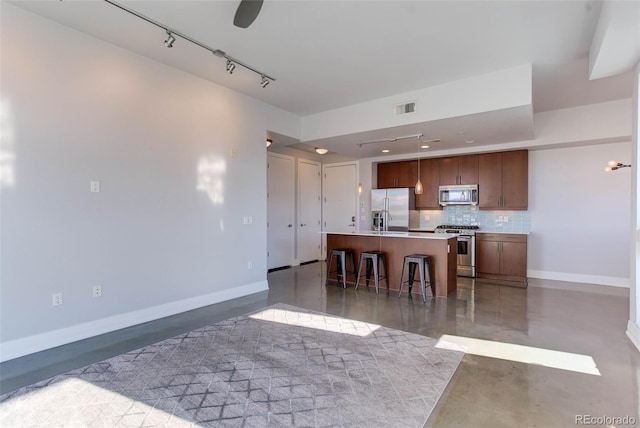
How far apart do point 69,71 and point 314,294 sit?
Result: 3.98m

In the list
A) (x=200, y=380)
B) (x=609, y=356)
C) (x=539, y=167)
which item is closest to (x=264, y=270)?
(x=200, y=380)

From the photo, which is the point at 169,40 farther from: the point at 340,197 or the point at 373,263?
the point at 340,197

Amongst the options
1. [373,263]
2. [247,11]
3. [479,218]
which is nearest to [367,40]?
[247,11]

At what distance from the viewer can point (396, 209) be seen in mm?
7188

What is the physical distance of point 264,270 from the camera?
5.23 m

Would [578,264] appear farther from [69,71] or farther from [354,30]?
[69,71]

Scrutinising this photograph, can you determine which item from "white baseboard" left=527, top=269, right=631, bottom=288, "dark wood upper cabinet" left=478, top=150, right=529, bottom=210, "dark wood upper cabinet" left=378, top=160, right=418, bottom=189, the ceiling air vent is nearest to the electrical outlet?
the ceiling air vent

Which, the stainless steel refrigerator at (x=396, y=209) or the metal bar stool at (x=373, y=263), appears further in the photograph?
the stainless steel refrigerator at (x=396, y=209)

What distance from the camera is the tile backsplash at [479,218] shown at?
6.26 m

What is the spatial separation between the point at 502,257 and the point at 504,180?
4.84ft

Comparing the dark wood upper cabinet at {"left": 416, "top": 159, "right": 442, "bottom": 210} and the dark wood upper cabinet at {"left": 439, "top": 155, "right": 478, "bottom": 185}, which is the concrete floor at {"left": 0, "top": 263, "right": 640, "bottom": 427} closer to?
the dark wood upper cabinet at {"left": 416, "top": 159, "right": 442, "bottom": 210}

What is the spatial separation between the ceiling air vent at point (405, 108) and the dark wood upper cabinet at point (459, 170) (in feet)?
8.38

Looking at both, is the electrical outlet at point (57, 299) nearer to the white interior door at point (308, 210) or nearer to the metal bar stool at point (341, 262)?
the metal bar stool at point (341, 262)

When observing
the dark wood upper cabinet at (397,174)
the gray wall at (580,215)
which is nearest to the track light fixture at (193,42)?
the dark wood upper cabinet at (397,174)
